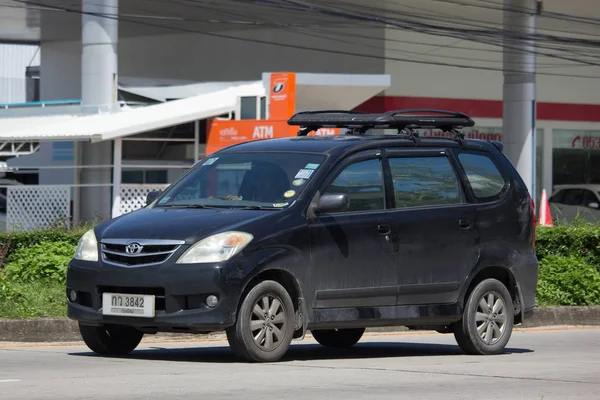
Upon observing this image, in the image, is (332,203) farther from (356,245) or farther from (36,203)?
(36,203)

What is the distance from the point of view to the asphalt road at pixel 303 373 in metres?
8.38

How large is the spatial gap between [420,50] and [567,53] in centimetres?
551

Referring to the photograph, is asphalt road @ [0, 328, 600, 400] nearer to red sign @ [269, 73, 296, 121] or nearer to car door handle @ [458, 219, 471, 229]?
car door handle @ [458, 219, 471, 229]

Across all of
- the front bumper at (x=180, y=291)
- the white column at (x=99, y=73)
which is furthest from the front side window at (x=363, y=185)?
the white column at (x=99, y=73)

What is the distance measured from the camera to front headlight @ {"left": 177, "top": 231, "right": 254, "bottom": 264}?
381 inches

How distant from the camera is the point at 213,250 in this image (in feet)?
31.8

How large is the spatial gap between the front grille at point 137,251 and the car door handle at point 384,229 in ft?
5.96

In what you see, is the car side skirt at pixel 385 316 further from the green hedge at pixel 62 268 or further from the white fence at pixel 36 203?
the white fence at pixel 36 203

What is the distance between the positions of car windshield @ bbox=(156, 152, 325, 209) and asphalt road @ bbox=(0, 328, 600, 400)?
126 cm

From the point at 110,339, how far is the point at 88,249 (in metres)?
0.92

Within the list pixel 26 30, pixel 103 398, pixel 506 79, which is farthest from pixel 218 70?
pixel 103 398

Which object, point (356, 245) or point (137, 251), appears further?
point (356, 245)

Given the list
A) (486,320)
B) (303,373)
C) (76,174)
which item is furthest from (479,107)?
(303,373)

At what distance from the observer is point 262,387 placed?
855 centimetres
